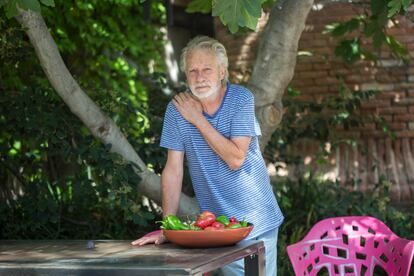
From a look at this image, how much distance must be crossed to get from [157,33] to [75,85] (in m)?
3.55

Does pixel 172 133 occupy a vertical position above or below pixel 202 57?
below

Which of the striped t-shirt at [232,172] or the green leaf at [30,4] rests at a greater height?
the green leaf at [30,4]

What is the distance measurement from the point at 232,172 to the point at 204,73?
462 millimetres

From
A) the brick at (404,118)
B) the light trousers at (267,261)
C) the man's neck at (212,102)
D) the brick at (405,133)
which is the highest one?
the brick at (404,118)

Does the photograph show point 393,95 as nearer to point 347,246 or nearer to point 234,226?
point 347,246

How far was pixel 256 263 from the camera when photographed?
12.0ft

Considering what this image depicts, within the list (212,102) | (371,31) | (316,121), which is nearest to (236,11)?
(212,102)

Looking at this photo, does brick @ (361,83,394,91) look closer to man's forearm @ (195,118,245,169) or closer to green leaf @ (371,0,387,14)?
green leaf @ (371,0,387,14)

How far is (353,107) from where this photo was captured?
6.96 m

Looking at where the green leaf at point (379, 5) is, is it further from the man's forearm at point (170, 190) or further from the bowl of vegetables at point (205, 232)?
the bowl of vegetables at point (205, 232)

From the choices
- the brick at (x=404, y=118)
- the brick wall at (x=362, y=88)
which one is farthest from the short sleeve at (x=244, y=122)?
the brick at (x=404, y=118)

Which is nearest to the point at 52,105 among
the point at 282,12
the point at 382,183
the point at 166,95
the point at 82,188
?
the point at 82,188

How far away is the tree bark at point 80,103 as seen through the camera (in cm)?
482

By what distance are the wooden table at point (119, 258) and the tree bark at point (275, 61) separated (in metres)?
1.70
